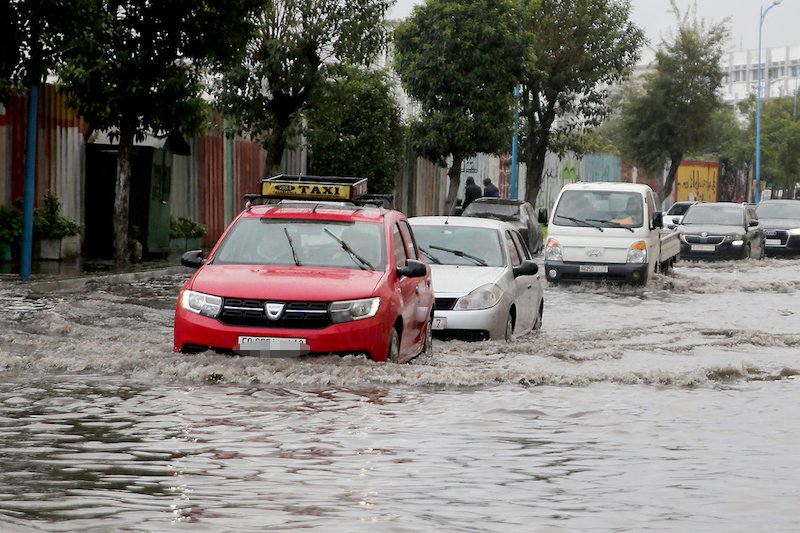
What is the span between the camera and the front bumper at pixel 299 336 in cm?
1157

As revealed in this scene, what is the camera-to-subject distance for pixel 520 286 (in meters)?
16.7

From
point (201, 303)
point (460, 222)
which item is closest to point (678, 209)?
point (460, 222)

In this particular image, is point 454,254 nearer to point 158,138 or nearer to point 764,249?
point 158,138

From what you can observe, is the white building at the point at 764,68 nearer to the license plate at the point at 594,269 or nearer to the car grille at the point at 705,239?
the car grille at the point at 705,239

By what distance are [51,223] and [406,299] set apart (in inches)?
557

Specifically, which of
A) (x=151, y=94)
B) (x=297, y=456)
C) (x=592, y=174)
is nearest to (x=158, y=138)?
(x=151, y=94)

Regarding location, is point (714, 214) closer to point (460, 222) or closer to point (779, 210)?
point (779, 210)

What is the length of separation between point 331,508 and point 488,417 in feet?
11.4

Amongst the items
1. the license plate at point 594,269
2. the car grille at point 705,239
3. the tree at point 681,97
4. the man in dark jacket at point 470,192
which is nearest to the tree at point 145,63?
the license plate at point 594,269

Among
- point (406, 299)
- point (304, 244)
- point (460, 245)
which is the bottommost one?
point (406, 299)

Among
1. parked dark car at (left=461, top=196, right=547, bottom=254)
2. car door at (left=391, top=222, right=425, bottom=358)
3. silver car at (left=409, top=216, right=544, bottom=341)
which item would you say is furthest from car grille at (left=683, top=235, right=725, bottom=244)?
car door at (left=391, top=222, right=425, bottom=358)

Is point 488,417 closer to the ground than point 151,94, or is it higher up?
closer to the ground

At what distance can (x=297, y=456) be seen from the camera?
8414 millimetres

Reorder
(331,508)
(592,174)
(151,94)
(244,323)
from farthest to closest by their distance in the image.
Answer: (592,174), (151,94), (244,323), (331,508)
